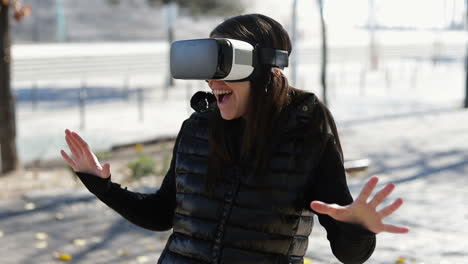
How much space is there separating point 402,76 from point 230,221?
25.2m

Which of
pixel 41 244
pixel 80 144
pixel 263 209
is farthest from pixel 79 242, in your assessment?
pixel 263 209

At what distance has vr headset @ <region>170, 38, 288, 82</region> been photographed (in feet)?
6.39

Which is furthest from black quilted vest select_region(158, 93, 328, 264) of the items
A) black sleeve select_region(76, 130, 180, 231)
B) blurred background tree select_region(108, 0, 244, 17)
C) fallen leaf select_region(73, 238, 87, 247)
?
blurred background tree select_region(108, 0, 244, 17)

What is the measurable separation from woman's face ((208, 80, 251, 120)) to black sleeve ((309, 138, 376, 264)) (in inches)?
10.9

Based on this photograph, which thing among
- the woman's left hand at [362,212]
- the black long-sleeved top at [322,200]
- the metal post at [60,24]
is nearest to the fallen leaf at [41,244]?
the black long-sleeved top at [322,200]

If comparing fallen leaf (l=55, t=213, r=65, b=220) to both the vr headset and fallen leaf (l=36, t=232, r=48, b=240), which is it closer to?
fallen leaf (l=36, t=232, r=48, b=240)

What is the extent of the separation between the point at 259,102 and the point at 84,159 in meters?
0.67

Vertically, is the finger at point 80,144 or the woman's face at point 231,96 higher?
the woman's face at point 231,96

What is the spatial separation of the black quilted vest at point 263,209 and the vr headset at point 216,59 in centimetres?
21

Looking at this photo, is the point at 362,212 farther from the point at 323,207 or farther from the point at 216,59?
the point at 216,59

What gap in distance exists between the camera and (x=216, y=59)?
194 cm

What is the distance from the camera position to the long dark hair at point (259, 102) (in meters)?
2.11

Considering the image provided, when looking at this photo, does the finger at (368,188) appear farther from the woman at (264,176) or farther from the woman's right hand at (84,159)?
the woman's right hand at (84,159)

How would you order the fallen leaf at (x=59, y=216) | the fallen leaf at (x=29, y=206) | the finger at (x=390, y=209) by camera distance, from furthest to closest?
the fallen leaf at (x=29, y=206) < the fallen leaf at (x=59, y=216) < the finger at (x=390, y=209)
